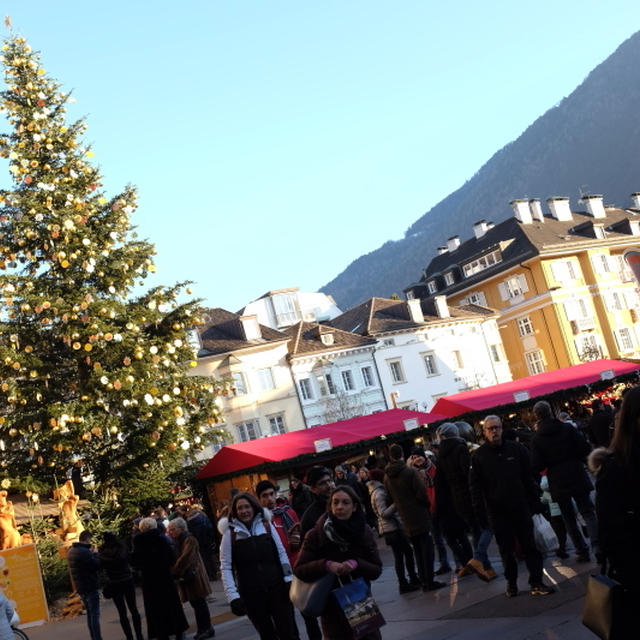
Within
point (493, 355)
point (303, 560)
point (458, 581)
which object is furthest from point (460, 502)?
point (493, 355)

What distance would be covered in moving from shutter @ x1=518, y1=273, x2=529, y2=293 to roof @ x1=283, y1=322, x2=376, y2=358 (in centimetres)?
1474

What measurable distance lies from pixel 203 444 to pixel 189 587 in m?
12.4

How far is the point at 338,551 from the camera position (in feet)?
20.8

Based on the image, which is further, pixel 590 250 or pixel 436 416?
pixel 590 250

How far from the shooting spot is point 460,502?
36.8ft

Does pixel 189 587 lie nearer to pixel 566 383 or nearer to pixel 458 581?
pixel 458 581

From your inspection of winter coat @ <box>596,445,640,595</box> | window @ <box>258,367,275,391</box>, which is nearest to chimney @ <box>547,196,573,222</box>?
window @ <box>258,367,275,391</box>

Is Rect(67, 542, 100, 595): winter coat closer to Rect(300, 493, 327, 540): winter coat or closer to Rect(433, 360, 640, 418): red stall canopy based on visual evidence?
Rect(300, 493, 327, 540): winter coat

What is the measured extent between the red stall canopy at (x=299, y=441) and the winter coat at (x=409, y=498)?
1298 cm

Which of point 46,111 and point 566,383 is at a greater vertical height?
point 46,111

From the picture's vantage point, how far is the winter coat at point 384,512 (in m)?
11.8

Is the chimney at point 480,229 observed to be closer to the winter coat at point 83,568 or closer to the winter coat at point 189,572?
the winter coat at point 83,568

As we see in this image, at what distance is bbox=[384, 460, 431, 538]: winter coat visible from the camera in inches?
441

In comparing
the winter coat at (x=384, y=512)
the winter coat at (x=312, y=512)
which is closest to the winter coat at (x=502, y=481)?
the winter coat at (x=312, y=512)
